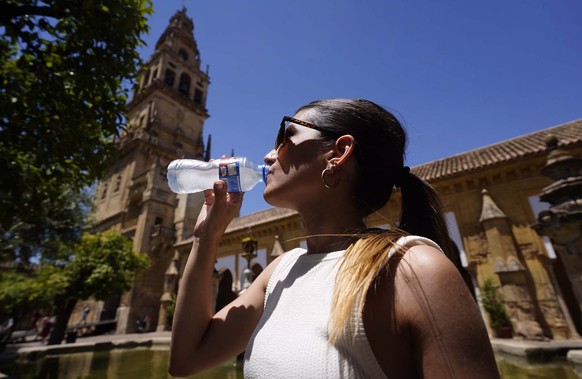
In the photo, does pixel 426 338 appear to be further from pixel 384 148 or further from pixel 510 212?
pixel 510 212

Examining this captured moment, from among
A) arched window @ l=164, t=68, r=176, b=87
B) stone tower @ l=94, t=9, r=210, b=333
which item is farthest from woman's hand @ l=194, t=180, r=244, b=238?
arched window @ l=164, t=68, r=176, b=87

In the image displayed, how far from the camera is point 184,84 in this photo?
3556cm

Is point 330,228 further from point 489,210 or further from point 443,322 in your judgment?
point 489,210

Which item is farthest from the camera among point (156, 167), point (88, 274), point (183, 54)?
point (183, 54)

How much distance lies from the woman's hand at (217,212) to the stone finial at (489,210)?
448 inches

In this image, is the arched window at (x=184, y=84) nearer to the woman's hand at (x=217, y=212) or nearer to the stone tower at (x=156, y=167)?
the stone tower at (x=156, y=167)

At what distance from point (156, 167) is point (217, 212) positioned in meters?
25.8

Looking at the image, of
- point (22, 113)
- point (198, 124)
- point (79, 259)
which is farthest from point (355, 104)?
point (198, 124)

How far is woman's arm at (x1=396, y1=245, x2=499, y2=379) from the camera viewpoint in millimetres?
692

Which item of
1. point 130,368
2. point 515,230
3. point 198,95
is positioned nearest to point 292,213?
point 515,230

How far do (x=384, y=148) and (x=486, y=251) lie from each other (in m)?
11.7

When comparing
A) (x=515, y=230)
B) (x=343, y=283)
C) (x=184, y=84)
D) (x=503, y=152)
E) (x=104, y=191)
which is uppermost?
(x=184, y=84)

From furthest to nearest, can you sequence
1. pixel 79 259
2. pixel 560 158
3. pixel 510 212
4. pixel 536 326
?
pixel 79 259 → pixel 510 212 → pixel 536 326 → pixel 560 158

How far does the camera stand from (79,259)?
14.3 meters
